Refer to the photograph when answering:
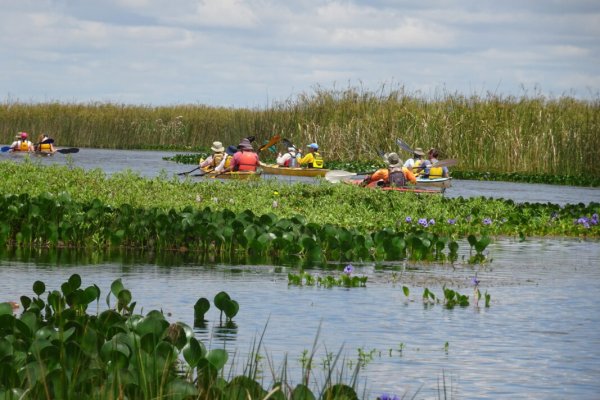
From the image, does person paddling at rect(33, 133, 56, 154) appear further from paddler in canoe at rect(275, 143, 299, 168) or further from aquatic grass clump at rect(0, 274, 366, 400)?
aquatic grass clump at rect(0, 274, 366, 400)

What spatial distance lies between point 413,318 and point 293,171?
25.2 meters

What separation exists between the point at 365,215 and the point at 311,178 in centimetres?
1642

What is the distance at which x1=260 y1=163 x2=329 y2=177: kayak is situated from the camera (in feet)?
Answer: 117

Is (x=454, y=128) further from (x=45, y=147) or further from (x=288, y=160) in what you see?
(x=45, y=147)

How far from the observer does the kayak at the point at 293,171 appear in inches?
1402

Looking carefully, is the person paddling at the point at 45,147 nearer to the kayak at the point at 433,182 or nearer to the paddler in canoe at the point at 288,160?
the paddler in canoe at the point at 288,160

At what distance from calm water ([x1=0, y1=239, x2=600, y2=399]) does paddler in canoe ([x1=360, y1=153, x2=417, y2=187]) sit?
10.1 m

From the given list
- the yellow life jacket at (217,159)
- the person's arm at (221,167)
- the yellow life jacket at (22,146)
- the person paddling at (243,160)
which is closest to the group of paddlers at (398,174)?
the person paddling at (243,160)

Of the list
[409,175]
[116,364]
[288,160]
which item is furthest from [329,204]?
[288,160]

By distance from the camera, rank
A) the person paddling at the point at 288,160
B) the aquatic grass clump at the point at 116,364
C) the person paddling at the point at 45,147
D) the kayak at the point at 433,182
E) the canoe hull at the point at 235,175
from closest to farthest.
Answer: the aquatic grass clump at the point at 116,364, the kayak at the point at 433,182, the canoe hull at the point at 235,175, the person paddling at the point at 288,160, the person paddling at the point at 45,147

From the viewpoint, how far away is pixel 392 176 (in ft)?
89.0

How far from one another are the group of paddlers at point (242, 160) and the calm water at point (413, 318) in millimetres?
15673

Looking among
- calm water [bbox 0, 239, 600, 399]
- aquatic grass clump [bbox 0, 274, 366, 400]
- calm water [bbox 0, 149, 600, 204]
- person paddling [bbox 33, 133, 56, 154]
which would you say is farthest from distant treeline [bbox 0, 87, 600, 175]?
aquatic grass clump [bbox 0, 274, 366, 400]

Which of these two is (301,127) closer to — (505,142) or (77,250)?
(505,142)
